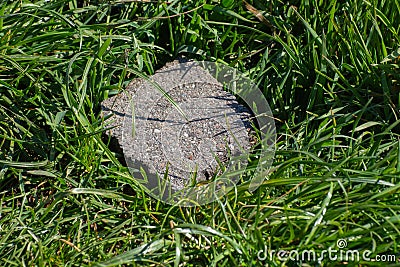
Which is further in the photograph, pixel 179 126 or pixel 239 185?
pixel 179 126

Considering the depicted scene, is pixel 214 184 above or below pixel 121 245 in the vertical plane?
above

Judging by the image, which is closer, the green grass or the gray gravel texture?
the green grass

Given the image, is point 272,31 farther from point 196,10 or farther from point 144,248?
point 144,248

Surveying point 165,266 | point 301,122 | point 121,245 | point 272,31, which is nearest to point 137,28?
point 272,31
